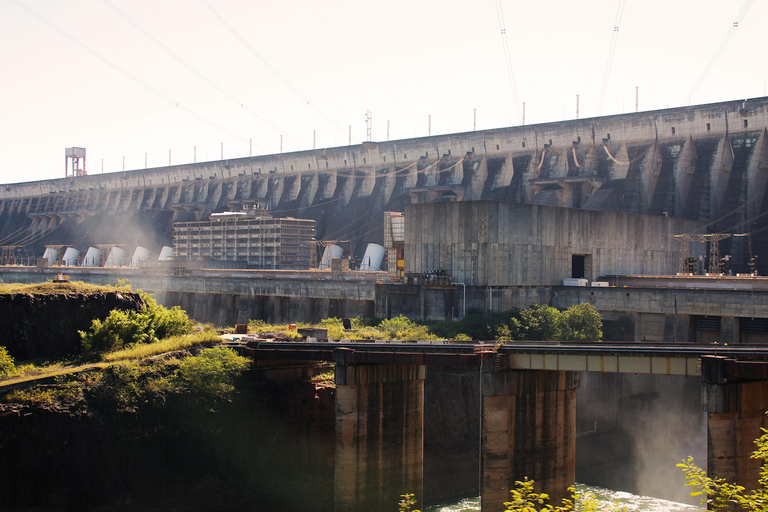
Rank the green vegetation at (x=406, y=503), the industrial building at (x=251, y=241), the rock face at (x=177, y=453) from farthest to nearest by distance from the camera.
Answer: the industrial building at (x=251, y=241) < the rock face at (x=177, y=453) < the green vegetation at (x=406, y=503)

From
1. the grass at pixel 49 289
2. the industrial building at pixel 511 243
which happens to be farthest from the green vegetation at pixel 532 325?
the grass at pixel 49 289

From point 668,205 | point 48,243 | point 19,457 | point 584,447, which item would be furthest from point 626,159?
point 48,243

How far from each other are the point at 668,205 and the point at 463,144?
86.2 ft

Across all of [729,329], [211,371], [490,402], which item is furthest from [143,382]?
[729,329]

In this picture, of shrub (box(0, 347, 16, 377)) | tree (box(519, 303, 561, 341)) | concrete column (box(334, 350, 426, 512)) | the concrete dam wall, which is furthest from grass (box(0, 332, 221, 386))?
the concrete dam wall

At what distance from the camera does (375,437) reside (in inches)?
1152

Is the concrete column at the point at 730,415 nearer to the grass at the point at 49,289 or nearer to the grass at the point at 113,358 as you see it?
the grass at the point at 113,358

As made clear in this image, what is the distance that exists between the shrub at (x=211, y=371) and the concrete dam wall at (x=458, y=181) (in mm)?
40788

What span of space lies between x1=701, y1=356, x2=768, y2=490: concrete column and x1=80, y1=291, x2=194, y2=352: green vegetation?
77.3 feet

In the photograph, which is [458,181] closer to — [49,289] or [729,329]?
[729,329]

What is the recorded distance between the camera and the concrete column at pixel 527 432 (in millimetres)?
27609

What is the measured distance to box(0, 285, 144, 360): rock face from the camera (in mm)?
32750

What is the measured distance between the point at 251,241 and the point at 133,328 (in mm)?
44615

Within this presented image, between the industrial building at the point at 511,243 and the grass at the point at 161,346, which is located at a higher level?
the industrial building at the point at 511,243
